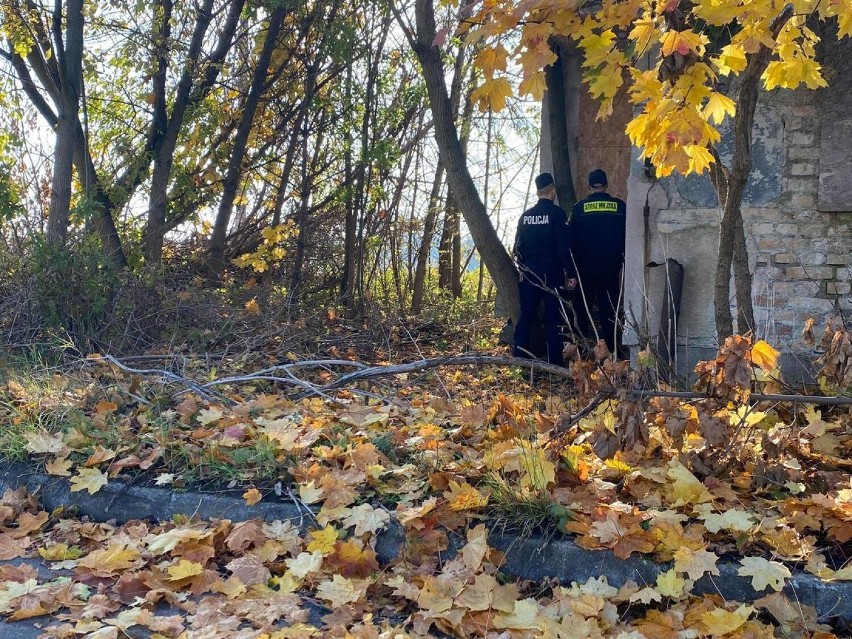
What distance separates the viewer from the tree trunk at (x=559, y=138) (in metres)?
8.16

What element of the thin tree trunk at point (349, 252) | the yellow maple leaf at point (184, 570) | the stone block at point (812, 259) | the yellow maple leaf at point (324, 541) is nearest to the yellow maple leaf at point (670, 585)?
the yellow maple leaf at point (324, 541)

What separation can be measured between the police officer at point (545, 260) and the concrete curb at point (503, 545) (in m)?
4.17

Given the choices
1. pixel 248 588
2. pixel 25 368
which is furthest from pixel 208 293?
pixel 248 588

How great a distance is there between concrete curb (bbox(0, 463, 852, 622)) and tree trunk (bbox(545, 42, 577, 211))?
223 inches

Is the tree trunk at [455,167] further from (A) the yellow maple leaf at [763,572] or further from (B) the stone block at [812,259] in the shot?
(A) the yellow maple leaf at [763,572]

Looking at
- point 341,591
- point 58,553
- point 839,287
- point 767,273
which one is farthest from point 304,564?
point 839,287

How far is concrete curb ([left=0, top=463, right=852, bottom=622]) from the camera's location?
8.26 ft

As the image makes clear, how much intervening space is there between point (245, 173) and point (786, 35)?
293 inches

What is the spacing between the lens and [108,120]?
349 inches

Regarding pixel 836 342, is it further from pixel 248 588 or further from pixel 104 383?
pixel 104 383

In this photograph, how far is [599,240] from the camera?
7039 millimetres

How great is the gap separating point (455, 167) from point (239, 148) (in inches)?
124

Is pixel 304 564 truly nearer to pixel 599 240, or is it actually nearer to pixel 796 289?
pixel 796 289

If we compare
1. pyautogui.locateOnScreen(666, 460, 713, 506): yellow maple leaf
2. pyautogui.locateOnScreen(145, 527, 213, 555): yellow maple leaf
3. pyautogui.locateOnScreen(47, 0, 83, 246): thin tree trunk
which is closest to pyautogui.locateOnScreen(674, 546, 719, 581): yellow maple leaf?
pyautogui.locateOnScreen(666, 460, 713, 506): yellow maple leaf
